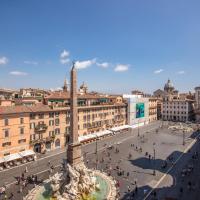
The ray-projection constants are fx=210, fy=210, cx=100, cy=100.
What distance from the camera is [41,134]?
41.1 m

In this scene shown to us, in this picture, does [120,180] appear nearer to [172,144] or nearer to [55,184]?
[55,184]

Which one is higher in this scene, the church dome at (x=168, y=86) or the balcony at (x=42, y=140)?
the church dome at (x=168, y=86)

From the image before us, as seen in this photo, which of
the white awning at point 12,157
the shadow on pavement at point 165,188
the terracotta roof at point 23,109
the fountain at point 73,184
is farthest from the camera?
the terracotta roof at point 23,109

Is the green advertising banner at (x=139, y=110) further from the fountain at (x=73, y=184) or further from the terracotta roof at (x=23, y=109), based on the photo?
the fountain at (x=73, y=184)

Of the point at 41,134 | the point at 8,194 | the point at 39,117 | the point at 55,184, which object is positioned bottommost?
the point at 8,194

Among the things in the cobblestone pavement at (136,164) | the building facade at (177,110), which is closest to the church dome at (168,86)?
Answer: the building facade at (177,110)

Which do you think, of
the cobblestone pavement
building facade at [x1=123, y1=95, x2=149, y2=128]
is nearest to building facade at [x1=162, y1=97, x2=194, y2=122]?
building facade at [x1=123, y1=95, x2=149, y2=128]

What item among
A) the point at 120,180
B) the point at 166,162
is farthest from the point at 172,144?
the point at 120,180

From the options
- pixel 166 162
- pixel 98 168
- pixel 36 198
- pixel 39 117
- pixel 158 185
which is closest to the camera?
pixel 36 198

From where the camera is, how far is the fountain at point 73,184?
2277 centimetres

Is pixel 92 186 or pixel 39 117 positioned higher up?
pixel 39 117

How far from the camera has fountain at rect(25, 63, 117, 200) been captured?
2277 centimetres

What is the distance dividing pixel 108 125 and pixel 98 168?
27349mm

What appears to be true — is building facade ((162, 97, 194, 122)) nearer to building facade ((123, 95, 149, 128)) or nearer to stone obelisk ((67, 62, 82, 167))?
building facade ((123, 95, 149, 128))
